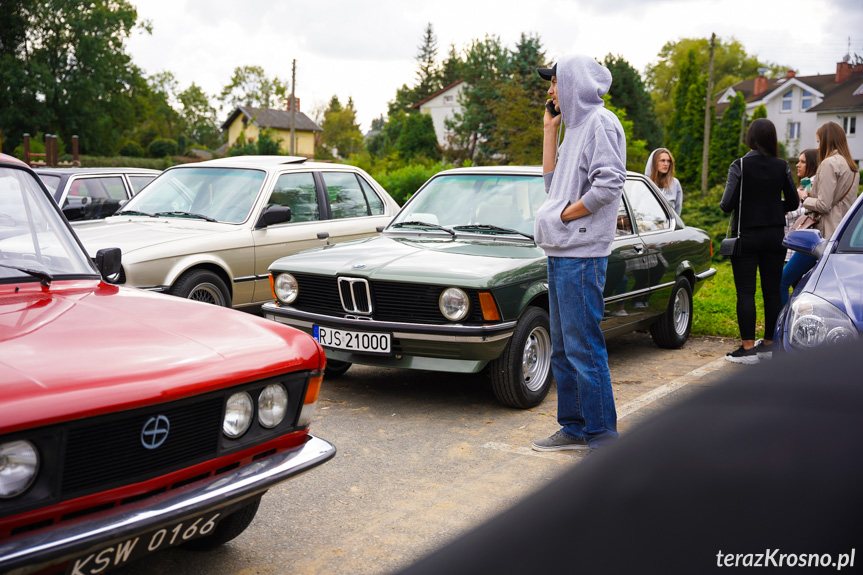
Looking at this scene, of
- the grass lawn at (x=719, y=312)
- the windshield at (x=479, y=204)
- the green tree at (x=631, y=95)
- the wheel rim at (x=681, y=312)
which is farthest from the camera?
the green tree at (x=631, y=95)

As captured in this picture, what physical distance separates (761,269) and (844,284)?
280 cm

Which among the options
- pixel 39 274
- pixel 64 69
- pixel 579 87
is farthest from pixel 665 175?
pixel 64 69

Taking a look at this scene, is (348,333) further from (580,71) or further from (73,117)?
(73,117)

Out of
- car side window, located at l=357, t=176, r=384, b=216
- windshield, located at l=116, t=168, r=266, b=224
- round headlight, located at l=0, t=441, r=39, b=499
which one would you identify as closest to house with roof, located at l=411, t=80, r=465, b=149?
car side window, located at l=357, t=176, r=384, b=216

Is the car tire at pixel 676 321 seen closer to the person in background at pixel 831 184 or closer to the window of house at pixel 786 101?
the person in background at pixel 831 184

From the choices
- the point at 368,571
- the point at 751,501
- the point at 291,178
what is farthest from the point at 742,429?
the point at 291,178

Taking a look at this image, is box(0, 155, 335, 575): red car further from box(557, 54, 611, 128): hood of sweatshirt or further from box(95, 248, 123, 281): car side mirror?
box(557, 54, 611, 128): hood of sweatshirt

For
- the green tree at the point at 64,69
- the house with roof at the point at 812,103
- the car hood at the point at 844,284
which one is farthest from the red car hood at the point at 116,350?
the house with roof at the point at 812,103

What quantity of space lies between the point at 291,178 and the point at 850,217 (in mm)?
5349

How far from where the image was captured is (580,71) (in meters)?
4.16

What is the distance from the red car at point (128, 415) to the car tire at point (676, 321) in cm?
513

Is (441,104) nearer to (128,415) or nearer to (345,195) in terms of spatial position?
(345,195)

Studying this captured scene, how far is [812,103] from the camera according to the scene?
68500 mm

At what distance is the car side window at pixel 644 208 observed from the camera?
23.3 feet
